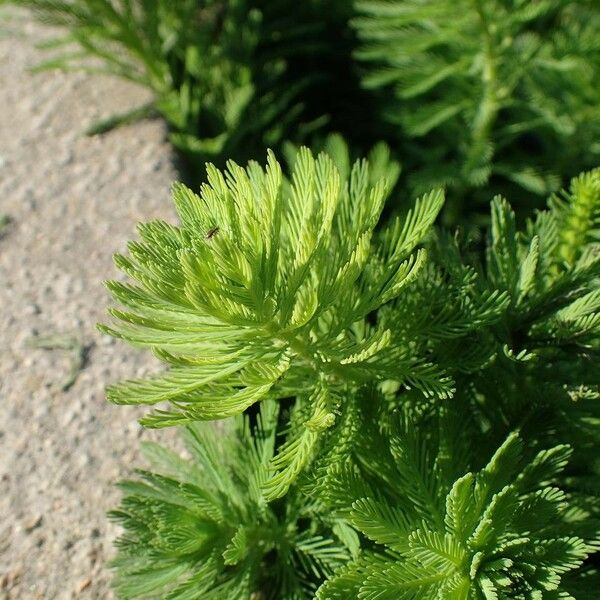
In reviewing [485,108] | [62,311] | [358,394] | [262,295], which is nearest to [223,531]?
[358,394]

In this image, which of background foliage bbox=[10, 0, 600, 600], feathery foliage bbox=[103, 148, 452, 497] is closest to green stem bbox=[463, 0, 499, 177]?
background foliage bbox=[10, 0, 600, 600]

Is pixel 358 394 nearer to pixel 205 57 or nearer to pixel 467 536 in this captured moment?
pixel 467 536

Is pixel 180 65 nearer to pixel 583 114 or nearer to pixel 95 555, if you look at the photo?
pixel 583 114

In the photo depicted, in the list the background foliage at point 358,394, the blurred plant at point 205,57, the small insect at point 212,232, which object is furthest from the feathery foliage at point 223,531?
the blurred plant at point 205,57

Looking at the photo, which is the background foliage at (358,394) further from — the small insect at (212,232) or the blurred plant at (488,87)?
the blurred plant at (488,87)

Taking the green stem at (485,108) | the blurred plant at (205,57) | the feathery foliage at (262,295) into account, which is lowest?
the feathery foliage at (262,295)

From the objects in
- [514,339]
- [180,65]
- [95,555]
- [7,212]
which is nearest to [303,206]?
[514,339]
